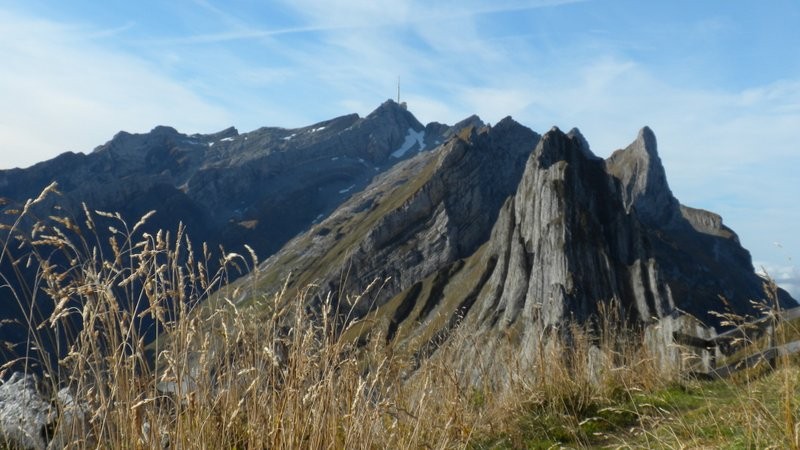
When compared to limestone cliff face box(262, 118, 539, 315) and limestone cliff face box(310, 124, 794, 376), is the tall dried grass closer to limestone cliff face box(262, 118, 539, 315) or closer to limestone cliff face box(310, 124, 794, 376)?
limestone cliff face box(310, 124, 794, 376)

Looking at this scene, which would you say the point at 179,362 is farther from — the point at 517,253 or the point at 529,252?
the point at 517,253

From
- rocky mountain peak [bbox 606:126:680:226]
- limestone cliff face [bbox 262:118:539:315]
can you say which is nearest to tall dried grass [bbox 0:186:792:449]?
limestone cliff face [bbox 262:118:539:315]

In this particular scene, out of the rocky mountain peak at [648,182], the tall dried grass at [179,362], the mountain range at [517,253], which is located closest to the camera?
the tall dried grass at [179,362]

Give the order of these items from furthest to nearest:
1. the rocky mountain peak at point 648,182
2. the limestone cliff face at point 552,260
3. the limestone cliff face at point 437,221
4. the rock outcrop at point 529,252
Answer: the rocky mountain peak at point 648,182, the limestone cliff face at point 437,221, the limestone cliff face at point 552,260, the rock outcrop at point 529,252

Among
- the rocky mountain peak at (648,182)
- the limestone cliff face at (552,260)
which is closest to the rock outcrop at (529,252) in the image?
the limestone cliff face at (552,260)

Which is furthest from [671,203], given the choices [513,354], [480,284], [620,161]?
[513,354]

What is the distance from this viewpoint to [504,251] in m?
92.9

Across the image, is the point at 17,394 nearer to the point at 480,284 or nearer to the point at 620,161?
the point at 480,284

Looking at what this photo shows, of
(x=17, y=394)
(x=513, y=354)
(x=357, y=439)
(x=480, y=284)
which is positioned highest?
(x=17, y=394)

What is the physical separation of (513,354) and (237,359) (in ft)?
14.1

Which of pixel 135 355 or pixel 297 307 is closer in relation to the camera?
pixel 135 355

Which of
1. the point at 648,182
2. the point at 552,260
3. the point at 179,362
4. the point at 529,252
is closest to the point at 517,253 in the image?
the point at 529,252

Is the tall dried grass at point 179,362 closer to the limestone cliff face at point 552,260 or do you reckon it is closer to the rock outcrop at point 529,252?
the rock outcrop at point 529,252

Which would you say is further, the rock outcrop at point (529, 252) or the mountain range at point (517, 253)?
the rock outcrop at point (529, 252)
